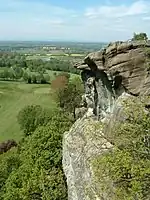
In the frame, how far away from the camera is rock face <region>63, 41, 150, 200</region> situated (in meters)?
23.4

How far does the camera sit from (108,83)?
30.8 meters

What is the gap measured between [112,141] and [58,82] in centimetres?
7946

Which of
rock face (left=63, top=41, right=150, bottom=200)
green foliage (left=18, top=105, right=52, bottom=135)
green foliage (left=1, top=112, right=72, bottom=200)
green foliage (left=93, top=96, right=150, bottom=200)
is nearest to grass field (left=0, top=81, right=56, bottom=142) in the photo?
green foliage (left=18, top=105, right=52, bottom=135)

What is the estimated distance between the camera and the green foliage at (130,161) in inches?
728

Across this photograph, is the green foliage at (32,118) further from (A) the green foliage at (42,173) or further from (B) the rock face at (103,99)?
(B) the rock face at (103,99)

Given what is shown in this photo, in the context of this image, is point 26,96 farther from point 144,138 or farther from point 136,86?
point 144,138

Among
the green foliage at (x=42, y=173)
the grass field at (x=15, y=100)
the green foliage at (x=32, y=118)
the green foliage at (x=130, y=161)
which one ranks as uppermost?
the green foliage at (x=130, y=161)

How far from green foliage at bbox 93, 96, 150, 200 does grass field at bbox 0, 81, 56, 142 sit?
2206 inches

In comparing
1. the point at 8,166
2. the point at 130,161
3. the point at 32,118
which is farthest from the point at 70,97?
the point at 130,161

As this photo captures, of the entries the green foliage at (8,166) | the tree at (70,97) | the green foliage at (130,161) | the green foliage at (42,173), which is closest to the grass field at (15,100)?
the tree at (70,97)

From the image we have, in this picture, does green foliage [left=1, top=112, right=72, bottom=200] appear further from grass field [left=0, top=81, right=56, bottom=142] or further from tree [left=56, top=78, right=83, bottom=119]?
grass field [left=0, top=81, right=56, bottom=142]

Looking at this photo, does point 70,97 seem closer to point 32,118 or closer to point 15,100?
point 32,118

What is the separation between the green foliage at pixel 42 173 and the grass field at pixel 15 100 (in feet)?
120

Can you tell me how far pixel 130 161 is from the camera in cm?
1914
